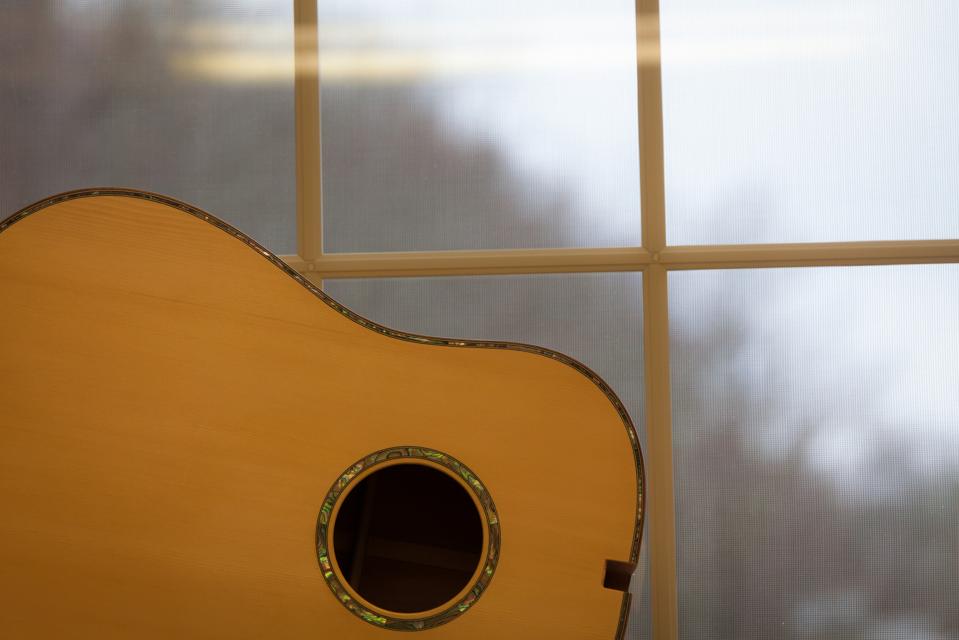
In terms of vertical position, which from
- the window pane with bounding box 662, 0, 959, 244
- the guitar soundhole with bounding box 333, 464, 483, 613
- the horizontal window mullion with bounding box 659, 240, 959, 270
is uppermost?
the window pane with bounding box 662, 0, 959, 244

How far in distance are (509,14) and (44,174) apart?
113 centimetres

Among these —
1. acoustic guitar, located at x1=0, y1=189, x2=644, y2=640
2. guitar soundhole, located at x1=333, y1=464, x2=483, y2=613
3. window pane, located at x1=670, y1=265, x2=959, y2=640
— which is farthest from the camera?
window pane, located at x1=670, y1=265, x2=959, y2=640

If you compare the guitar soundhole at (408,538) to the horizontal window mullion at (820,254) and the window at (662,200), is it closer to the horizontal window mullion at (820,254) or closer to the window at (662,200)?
the window at (662,200)

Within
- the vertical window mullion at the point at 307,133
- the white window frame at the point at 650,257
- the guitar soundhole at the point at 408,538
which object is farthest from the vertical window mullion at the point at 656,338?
the vertical window mullion at the point at 307,133

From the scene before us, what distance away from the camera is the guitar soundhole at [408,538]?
4.77 ft

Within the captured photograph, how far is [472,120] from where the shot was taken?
6.04 ft

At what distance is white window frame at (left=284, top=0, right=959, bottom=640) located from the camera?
1770mm

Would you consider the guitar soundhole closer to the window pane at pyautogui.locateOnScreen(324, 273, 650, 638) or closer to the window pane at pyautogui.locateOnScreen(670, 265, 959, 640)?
the window pane at pyautogui.locateOnScreen(324, 273, 650, 638)

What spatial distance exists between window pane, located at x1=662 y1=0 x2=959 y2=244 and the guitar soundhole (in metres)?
0.79

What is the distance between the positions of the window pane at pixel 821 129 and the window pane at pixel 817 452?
5.1 inches

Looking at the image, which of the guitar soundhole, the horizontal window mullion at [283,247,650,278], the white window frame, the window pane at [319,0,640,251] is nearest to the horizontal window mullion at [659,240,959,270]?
the white window frame

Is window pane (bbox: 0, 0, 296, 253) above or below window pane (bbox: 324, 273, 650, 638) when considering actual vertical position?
above

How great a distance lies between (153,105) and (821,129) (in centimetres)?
152

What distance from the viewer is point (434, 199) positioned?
1.84m
